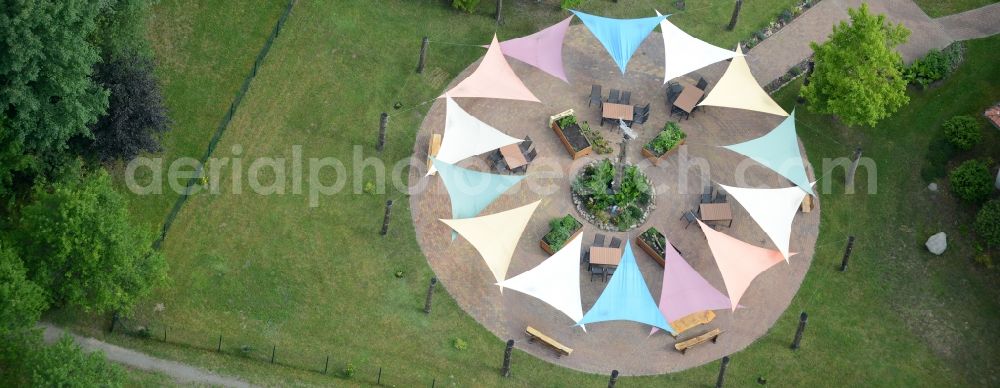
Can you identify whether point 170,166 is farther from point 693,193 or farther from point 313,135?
point 693,193

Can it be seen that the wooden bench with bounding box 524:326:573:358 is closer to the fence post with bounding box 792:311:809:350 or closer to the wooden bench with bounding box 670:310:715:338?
the wooden bench with bounding box 670:310:715:338

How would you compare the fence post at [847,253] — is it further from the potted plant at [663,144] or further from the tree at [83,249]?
the tree at [83,249]

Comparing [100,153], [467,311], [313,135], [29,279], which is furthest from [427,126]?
[29,279]

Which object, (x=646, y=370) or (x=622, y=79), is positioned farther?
(x=622, y=79)

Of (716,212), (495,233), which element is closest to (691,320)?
(716,212)

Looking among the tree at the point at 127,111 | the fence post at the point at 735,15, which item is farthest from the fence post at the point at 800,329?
the tree at the point at 127,111

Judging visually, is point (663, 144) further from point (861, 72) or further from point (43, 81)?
point (43, 81)

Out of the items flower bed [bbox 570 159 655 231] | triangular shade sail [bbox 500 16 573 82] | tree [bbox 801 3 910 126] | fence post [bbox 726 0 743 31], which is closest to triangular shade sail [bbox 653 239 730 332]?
flower bed [bbox 570 159 655 231]
